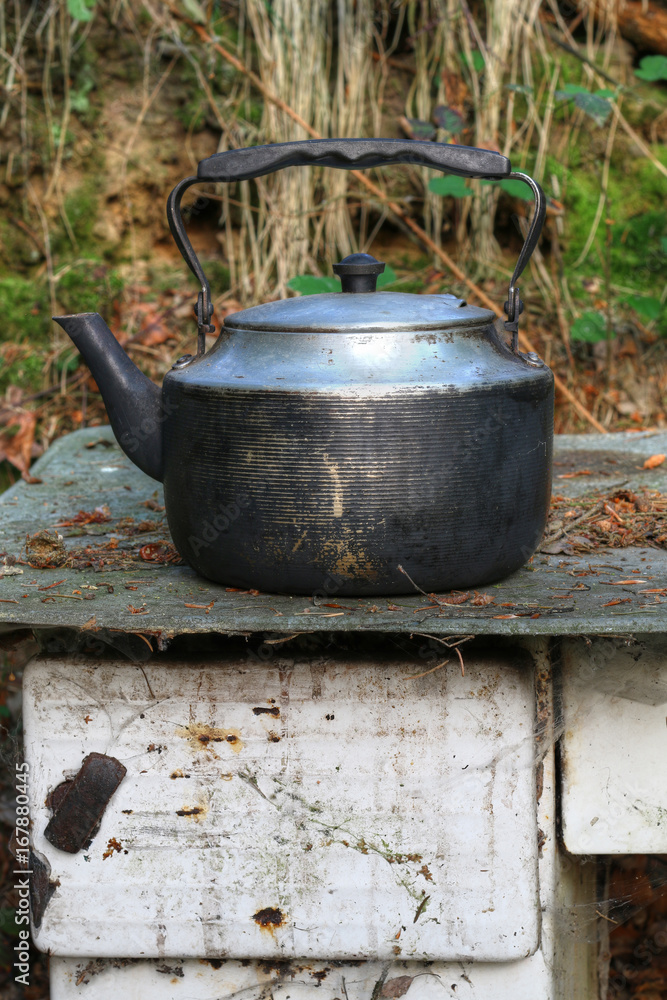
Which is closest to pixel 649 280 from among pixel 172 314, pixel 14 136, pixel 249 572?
pixel 172 314

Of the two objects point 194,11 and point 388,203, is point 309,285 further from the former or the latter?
point 194,11

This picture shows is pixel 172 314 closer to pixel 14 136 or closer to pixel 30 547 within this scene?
pixel 14 136

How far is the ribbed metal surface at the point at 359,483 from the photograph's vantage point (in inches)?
51.4

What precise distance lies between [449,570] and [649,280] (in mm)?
2478

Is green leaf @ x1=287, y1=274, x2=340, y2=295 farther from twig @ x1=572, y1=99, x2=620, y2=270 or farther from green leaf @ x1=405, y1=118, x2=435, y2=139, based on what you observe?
twig @ x1=572, y1=99, x2=620, y2=270

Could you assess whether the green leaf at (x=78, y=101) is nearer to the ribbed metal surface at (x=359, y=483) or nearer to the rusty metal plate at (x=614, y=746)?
the ribbed metal surface at (x=359, y=483)

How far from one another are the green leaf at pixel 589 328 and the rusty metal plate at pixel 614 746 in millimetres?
2080

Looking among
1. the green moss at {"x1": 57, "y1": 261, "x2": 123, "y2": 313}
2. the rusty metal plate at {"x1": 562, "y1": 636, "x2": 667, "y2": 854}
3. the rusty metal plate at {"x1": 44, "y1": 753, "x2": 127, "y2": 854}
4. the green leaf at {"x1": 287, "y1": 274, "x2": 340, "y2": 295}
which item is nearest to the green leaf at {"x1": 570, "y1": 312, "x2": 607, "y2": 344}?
the green leaf at {"x1": 287, "y1": 274, "x2": 340, "y2": 295}

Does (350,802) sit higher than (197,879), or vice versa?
(350,802)

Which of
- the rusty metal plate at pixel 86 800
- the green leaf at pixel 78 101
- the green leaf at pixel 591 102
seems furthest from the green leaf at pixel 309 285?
the rusty metal plate at pixel 86 800

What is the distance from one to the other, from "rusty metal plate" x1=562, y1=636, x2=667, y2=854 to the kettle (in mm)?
205

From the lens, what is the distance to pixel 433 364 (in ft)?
4.46

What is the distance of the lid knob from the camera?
151 cm

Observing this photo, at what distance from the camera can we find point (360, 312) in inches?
55.3
